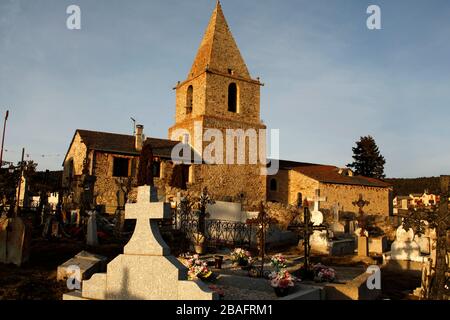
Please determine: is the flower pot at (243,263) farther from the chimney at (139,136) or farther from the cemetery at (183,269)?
the chimney at (139,136)

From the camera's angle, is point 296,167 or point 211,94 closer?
point 211,94

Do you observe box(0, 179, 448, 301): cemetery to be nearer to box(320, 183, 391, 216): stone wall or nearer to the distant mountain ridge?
box(320, 183, 391, 216): stone wall

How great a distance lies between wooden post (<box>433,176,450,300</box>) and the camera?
7.72 meters

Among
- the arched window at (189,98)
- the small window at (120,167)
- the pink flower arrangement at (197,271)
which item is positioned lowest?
the pink flower arrangement at (197,271)

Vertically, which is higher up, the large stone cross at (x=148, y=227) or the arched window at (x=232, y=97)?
the arched window at (x=232, y=97)

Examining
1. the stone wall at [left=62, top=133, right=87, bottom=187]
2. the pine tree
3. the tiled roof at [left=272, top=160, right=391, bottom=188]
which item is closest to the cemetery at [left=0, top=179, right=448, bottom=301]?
the stone wall at [left=62, top=133, right=87, bottom=187]

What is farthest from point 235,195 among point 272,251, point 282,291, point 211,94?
point 282,291

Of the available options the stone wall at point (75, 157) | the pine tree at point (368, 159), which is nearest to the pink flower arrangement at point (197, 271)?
the stone wall at point (75, 157)

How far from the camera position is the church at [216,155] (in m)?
29.8

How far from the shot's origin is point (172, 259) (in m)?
6.44

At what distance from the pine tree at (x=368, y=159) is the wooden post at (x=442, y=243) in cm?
4935

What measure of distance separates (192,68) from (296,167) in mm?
14049

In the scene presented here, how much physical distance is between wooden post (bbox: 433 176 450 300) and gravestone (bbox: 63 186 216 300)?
4.64 meters
